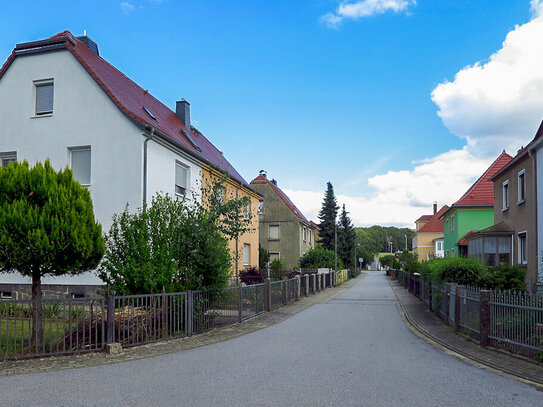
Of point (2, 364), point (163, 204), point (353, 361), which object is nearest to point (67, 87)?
point (163, 204)

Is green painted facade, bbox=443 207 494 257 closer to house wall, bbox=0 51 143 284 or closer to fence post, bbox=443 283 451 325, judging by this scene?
fence post, bbox=443 283 451 325

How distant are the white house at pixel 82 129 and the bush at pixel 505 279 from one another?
857cm

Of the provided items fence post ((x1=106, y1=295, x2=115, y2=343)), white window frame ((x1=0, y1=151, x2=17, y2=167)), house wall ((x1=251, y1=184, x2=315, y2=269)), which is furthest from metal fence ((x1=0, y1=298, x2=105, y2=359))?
house wall ((x1=251, y1=184, x2=315, y2=269))

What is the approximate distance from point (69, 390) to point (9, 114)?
1365 centimetres

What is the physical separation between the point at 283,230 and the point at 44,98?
28.0m

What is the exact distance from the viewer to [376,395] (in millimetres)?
6008

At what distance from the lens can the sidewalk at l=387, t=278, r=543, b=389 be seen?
7.22 meters

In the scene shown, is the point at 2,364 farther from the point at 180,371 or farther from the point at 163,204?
the point at 163,204

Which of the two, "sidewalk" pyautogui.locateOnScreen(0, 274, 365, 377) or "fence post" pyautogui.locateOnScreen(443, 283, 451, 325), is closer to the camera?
"sidewalk" pyautogui.locateOnScreen(0, 274, 365, 377)

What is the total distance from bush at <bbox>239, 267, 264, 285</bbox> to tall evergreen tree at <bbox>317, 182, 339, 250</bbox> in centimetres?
3548

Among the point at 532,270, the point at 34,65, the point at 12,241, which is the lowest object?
the point at 532,270

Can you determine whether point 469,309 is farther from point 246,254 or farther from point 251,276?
point 246,254

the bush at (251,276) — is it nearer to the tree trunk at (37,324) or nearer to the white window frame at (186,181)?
the white window frame at (186,181)

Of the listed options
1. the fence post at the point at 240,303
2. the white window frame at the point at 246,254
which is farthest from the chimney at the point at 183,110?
the fence post at the point at 240,303
